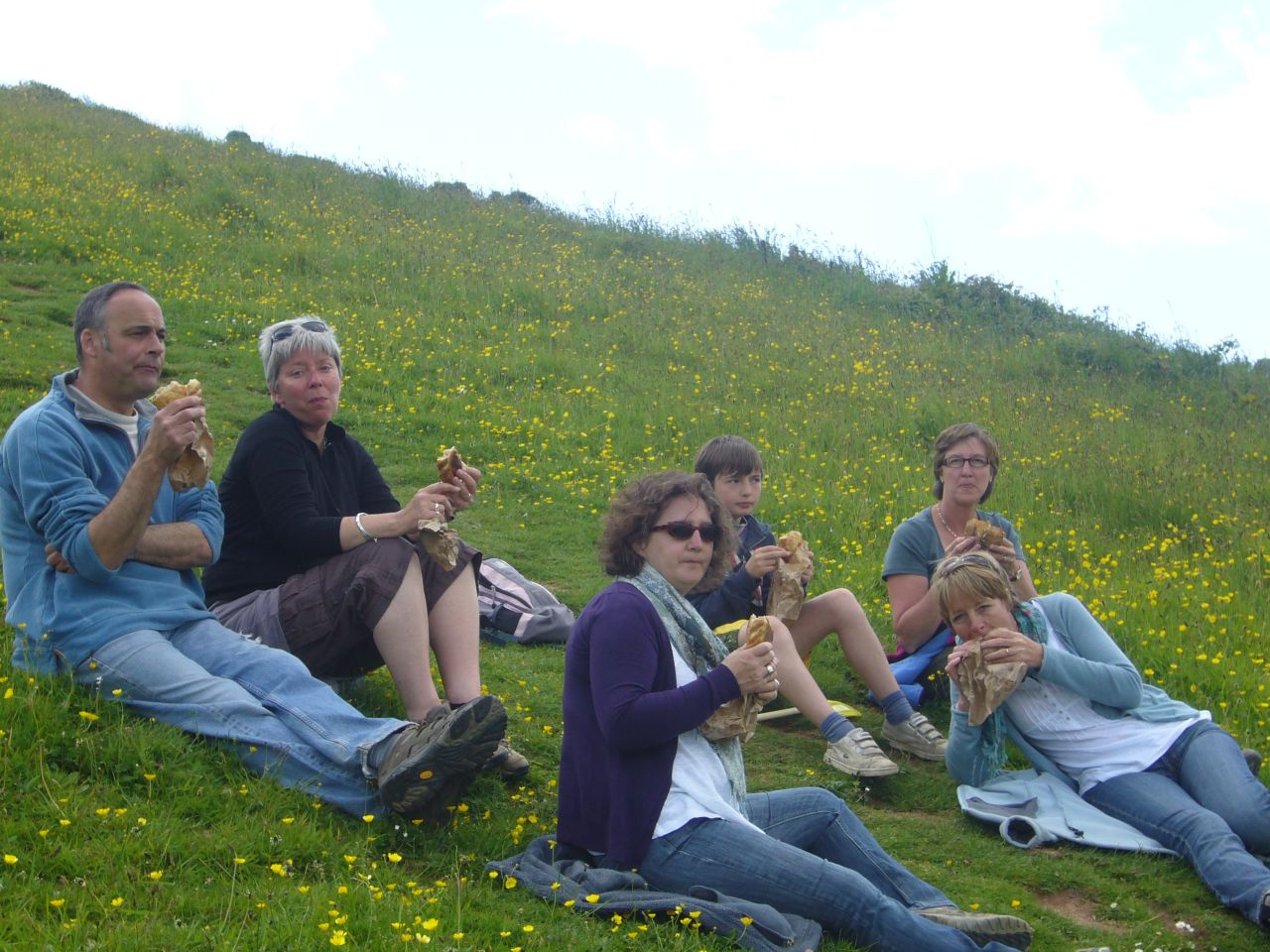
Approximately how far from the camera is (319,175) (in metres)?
19.8

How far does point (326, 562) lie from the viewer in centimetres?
429

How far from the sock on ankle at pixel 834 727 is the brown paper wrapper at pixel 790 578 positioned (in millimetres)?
494

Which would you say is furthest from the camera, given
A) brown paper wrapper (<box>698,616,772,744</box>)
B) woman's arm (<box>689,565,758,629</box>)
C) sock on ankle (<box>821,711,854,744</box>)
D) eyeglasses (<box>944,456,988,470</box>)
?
eyeglasses (<box>944,456,988,470</box>)

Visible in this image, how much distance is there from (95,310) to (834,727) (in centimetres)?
323

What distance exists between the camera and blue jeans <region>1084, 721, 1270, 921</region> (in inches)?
157

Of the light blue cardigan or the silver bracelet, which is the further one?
the light blue cardigan

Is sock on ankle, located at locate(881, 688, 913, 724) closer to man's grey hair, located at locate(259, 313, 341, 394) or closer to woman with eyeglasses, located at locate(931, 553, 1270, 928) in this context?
woman with eyeglasses, located at locate(931, 553, 1270, 928)

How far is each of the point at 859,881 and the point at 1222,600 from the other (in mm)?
4533

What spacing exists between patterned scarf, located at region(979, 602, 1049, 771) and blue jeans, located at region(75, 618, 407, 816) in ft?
7.56

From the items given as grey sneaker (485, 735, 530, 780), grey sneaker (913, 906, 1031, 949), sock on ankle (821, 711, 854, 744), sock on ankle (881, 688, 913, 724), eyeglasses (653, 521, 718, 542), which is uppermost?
eyeglasses (653, 521, 718, 542)

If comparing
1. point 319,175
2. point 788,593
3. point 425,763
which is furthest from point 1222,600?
point 319,175

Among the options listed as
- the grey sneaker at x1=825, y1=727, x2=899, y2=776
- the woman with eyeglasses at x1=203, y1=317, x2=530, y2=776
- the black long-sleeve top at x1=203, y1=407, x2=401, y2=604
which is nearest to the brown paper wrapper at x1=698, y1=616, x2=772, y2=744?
the woman with eyeglasses at x1=203, y1=317, x2=530, y2=776

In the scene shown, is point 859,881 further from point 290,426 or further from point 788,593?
point 290,426

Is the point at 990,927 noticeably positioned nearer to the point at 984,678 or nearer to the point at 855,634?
the point at 984,678
